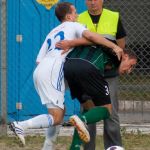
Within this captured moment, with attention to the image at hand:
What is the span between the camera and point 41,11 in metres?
9.33

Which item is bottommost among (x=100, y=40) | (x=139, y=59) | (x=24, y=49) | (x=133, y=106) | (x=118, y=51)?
(x=133, y=106)

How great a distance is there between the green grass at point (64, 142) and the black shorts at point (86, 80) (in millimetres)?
1559

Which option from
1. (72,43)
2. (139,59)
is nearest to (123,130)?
(139,59)

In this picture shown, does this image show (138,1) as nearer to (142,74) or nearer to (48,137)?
(142,74)

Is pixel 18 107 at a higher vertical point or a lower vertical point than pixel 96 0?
lower

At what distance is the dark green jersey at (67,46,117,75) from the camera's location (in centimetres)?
696

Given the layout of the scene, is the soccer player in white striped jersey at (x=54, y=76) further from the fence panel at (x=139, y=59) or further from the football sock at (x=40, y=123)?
the fence panel at (x=139, y=59)

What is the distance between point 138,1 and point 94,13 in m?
3.34

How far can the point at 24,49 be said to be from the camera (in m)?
9.34

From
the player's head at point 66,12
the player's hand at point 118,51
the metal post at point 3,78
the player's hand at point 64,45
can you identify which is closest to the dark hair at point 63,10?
the player's head at point 66,12

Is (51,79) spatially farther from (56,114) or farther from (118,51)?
(118,51)

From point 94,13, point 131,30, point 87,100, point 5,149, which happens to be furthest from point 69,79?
point 131,30

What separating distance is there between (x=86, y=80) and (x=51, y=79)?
35cm

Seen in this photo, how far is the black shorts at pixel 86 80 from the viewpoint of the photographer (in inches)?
270
